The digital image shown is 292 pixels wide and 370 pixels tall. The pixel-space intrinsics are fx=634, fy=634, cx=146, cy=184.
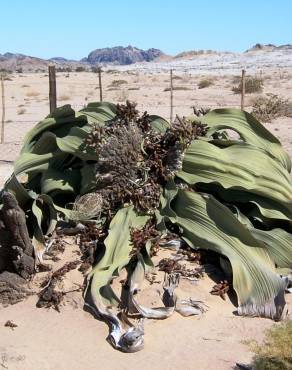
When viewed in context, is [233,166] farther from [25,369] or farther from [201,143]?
[25,369]

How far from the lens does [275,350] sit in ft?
10.7

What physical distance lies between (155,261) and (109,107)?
133 centimetres

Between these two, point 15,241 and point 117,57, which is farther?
point 117,57

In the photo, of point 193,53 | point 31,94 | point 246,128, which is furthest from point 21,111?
point 193,53

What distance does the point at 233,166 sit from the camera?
421cm

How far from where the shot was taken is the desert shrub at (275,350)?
3.09 m

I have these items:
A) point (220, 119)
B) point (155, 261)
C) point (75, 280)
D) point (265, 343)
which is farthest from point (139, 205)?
point (265, 343)

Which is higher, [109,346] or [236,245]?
[236,245]

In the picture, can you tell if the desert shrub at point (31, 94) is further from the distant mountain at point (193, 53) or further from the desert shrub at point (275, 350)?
the distant mountain at point (193, 53)

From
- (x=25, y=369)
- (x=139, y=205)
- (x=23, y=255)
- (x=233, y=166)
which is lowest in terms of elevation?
(x=25, y=369)

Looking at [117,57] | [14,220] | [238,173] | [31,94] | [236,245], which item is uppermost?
[238,173]

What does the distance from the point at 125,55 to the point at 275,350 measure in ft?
460

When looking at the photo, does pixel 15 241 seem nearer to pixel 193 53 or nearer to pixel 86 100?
pixel 86 100

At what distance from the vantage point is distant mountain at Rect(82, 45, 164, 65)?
5330 inches
